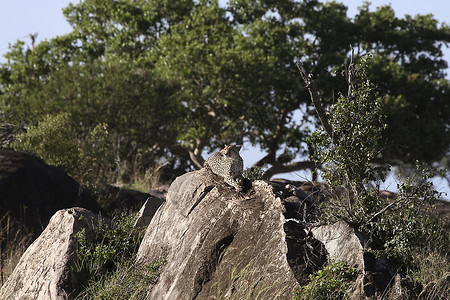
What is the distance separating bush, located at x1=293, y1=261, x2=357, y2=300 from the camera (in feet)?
24.1

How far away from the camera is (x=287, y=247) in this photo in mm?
7797

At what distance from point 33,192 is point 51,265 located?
385 cm

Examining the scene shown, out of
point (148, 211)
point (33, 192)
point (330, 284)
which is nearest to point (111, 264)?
point (148, 211)

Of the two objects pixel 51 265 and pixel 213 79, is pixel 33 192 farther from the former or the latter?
pixel 213 79

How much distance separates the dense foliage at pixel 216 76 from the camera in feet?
78.4

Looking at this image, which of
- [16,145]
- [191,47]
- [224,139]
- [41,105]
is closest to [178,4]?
[191,47]

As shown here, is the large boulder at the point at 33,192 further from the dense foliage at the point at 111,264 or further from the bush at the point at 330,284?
the bush at the point at 330,284

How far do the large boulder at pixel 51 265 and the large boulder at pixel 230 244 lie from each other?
0.99 metres

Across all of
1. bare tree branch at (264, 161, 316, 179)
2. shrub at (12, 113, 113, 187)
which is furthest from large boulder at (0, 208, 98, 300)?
bare tree branch at (264, 161, 316, 179)

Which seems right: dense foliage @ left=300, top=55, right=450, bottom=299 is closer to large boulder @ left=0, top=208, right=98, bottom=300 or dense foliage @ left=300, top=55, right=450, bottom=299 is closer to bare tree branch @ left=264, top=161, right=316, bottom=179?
large boulder @ left=0, top=208, right=98, bottom=300

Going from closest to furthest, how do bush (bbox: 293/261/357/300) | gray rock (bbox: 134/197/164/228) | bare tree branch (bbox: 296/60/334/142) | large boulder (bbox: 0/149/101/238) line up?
1. bush (bbox: 293/261/357/300)
2. bare tree branch (bbox: 296/60/334/142)
3. gray rock (bbox: 134/197/164/228)
4. large boulder (bbox: 0/149/101/238)

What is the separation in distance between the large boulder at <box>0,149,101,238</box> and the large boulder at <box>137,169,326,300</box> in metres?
3.95

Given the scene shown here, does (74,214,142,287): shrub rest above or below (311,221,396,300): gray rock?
below

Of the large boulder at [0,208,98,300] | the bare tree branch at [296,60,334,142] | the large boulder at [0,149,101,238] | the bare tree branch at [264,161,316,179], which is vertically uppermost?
the bare tree branch at [264,161,316,179]
